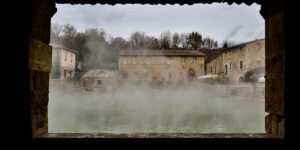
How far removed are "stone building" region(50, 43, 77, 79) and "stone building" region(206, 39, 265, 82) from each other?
20056 millimetres

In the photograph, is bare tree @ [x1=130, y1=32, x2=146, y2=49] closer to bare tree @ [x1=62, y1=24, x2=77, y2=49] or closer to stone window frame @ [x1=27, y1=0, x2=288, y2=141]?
bare tree @ [x1=62, y1=24, x2=77, y2=49]

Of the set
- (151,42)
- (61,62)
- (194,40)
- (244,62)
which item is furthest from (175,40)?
(61,62)

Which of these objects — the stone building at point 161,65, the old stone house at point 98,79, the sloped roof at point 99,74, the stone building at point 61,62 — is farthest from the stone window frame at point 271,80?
the stone building at point 161,65

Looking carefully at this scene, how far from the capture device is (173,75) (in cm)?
3916

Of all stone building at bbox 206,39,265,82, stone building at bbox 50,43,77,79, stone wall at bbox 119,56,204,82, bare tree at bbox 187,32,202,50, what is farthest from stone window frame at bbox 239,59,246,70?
stone building at bbox 50,43,77,79

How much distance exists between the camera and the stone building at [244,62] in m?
29.3

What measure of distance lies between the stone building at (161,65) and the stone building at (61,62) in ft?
22.7

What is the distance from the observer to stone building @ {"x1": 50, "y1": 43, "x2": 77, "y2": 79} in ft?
116

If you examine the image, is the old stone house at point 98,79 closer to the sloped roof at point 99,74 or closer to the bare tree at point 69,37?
the sloped roof at point 99,74

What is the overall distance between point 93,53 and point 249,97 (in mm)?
30190

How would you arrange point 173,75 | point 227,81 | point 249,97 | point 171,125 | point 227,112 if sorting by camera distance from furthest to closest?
point 173,75, point 227,81, point 249,97, point 227,112, point 171,125

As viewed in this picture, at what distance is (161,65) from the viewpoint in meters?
39.2
